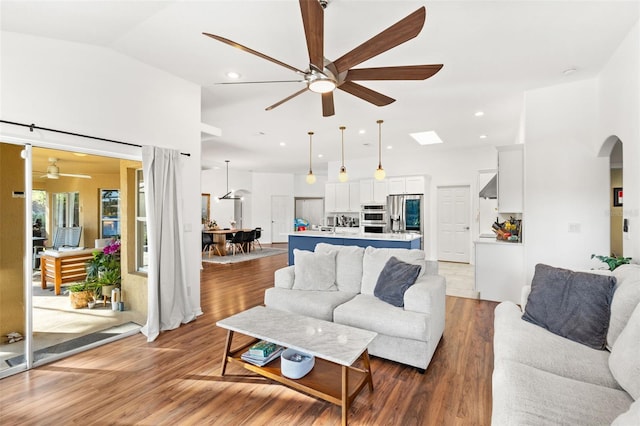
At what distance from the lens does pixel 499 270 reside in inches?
174

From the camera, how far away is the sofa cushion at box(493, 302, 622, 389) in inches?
66.5

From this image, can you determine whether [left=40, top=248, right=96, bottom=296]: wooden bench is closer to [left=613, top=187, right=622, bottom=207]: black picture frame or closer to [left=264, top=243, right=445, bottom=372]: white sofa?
[left=264, top=243, right=445, bottom=372]: white sofa

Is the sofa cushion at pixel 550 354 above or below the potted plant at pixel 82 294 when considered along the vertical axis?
above

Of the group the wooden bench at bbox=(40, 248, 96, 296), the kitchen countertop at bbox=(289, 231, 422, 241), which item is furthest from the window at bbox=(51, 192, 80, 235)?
the kitchen countertop at bbox=(289, 231, 422, 241)

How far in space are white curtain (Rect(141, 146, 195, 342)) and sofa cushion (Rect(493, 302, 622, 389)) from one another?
3.23 metres

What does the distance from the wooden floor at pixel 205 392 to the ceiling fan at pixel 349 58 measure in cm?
241

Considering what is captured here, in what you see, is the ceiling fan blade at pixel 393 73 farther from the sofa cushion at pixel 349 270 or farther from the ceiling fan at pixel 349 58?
the sofa cushion at pixel 349 270

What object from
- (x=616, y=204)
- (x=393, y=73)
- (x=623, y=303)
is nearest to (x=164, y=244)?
(x=393, y=73)

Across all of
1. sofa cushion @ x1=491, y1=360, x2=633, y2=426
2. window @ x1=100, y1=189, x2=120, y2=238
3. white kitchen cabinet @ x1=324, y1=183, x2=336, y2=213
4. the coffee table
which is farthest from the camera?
white kitchen cabinet @ x1=324, y1=183, x2=336, y2=213

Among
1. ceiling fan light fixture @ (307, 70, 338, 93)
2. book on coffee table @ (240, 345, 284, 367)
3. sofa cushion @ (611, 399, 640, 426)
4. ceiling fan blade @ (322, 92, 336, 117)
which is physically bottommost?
book on coffee table @ (240, 345, 284, 367)

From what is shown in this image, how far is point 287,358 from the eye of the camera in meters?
2.25

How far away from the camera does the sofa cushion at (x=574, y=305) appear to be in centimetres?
201

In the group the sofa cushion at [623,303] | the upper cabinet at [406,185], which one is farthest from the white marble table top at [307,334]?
the upper cabinet at [406,185]

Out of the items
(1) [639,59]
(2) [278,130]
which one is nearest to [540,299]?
(1) [639,59]
